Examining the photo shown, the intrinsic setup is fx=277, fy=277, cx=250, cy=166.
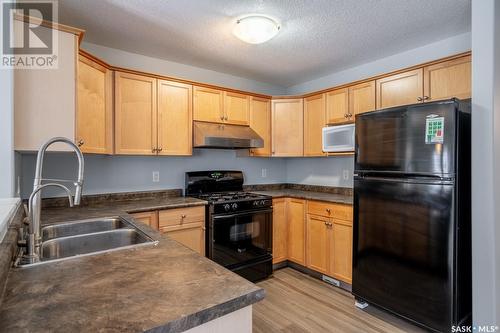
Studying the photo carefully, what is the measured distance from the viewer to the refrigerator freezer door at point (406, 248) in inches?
77.7

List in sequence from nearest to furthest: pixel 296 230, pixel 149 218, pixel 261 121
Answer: pixel 149 218 → pixel 296 230 → pixel 261 121

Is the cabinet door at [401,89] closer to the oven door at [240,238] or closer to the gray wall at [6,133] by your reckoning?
the oven door at [240,238]

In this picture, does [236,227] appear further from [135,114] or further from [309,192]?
[135,114]

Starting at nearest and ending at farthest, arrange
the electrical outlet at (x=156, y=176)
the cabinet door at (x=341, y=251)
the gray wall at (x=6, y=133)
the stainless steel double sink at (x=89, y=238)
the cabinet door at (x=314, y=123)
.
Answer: the stainless steel double sink at (x=89, y=238) < the gray wall at (x=6, y=133) < the cabinet door at (x=341, y=251) < the electrical outlet at (x=156, y=176) < the cabinet door at (x=314, y=123)

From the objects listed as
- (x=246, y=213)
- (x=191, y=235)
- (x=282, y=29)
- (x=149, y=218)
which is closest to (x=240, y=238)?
(x=246, y=213)

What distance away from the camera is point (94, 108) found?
238 centimetres

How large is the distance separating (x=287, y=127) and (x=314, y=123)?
0.38 m

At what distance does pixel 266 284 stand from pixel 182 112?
6.94 feet

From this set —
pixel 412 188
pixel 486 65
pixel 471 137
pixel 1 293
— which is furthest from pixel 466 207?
pixel 1 293

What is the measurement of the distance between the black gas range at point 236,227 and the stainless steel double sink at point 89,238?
1.07 m

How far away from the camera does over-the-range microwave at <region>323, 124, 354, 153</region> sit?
116 inches

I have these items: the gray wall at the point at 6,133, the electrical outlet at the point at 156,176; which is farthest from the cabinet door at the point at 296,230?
the gray wall at the point at 6,133

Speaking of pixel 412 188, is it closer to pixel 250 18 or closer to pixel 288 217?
pixel 288 217

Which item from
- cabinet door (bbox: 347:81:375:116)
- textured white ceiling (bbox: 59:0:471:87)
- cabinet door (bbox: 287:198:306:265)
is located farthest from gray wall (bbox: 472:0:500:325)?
cabinet door (bbox: 287:198:306:265)
